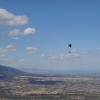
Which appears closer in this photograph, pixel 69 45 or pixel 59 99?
pixel 69 45

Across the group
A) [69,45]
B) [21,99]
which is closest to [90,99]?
[21,99]

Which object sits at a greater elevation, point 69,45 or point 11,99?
point 69,45

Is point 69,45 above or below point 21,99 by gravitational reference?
above

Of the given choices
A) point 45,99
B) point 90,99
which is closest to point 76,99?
point 90,99

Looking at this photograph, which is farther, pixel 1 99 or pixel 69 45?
pixel 1 99

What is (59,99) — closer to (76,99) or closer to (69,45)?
(76,99)

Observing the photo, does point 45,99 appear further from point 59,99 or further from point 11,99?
point 11,99

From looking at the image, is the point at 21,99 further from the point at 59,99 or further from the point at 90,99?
the point at 90,99
